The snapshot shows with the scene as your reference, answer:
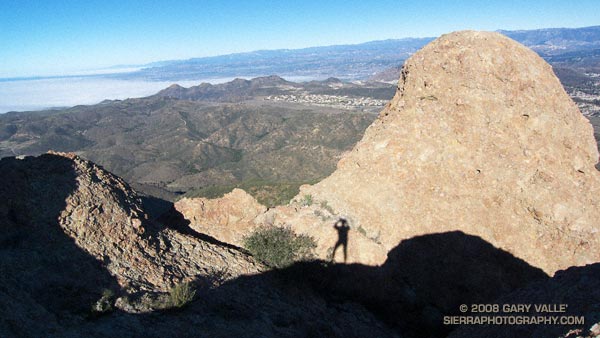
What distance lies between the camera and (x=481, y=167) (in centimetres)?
1997

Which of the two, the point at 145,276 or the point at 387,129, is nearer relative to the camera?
the point at 145,276

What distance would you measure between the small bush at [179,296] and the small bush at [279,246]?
14.8ft

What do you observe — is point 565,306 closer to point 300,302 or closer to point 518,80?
point 300,302

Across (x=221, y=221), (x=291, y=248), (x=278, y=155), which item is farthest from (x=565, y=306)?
(x=278, y=155)

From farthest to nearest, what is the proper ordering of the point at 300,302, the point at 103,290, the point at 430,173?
the point at 430,173 < the point at 300,302 < the point at 103,290

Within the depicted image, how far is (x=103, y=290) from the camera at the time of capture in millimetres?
12031

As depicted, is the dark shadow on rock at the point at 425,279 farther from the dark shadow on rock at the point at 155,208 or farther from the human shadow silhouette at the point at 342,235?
the dark shadow on rock at the point at 155,208

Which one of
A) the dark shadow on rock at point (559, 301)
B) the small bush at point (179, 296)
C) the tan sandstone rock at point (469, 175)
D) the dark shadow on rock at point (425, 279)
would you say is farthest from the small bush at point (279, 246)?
the dark shadow on rock at point (559, 301)

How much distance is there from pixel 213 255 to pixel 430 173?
11489 millimetres

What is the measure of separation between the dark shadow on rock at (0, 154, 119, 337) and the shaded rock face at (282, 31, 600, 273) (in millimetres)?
9756

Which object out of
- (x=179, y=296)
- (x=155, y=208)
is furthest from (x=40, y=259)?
(x=155, y=208)

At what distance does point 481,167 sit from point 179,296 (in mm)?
15507

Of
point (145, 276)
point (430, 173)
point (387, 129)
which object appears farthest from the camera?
point (387, 129)

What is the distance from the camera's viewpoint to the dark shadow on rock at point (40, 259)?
32.1ft
